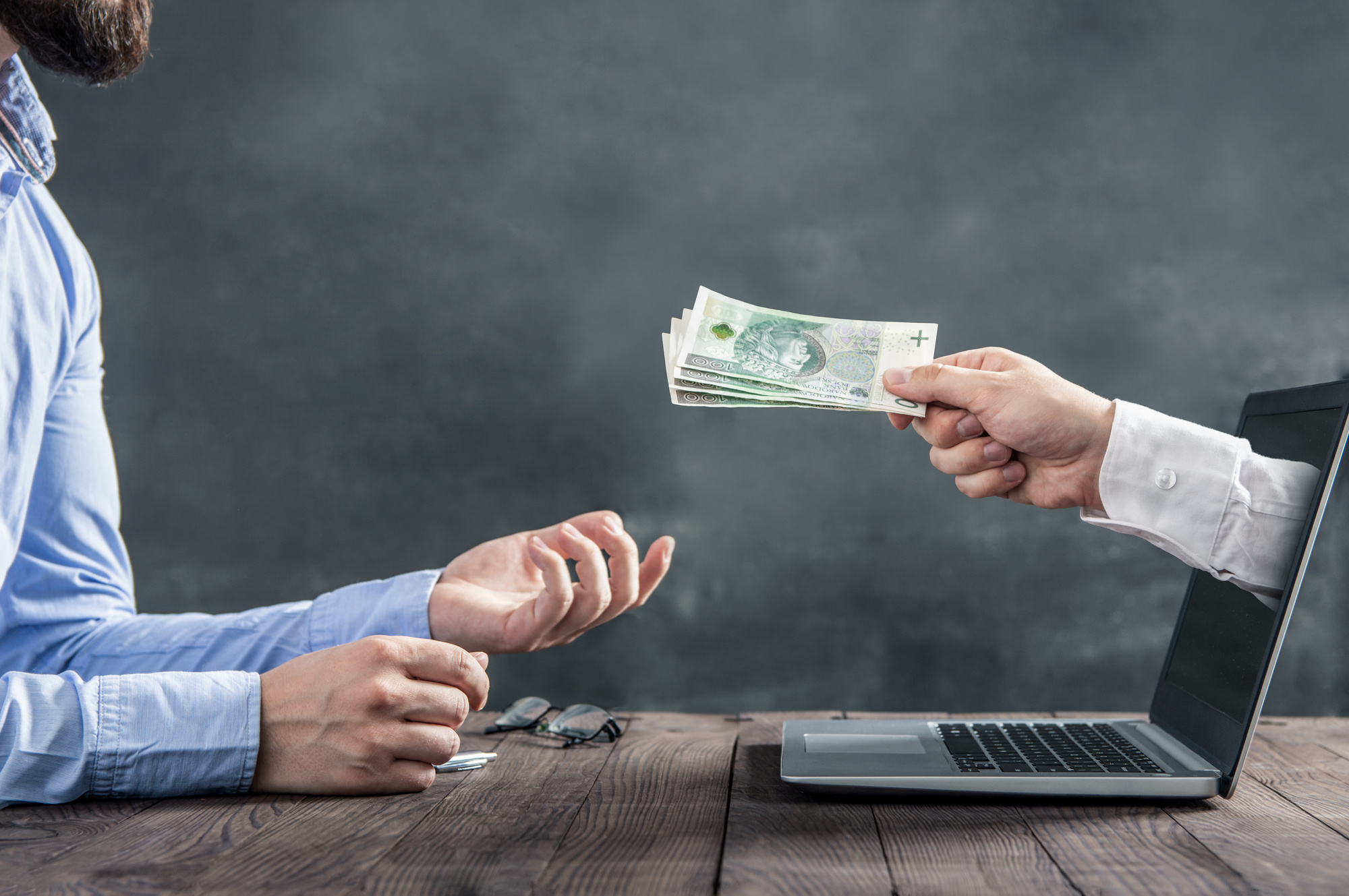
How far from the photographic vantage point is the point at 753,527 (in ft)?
7.39

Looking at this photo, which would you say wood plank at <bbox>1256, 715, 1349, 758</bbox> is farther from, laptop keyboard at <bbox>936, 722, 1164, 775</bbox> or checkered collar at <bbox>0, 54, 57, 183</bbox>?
checkered collar at <bbox>0, 54, 57, 183</bbox>

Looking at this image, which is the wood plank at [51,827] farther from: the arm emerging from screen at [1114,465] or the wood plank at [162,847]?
the arm emerging from screen at [1114,465]

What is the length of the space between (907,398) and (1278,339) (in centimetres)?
166

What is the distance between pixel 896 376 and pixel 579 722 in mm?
586

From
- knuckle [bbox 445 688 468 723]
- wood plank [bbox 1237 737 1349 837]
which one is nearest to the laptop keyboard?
wood plank [bbox 1237 737 1349 837]

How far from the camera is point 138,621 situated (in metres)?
1.12

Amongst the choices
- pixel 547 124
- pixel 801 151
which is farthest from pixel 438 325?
pixel 801 151

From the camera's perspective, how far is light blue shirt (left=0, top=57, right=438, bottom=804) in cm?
79

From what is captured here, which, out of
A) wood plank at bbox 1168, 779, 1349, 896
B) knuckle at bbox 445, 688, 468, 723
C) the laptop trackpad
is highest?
wood plank at bbox 1168, 779, 1349, 896

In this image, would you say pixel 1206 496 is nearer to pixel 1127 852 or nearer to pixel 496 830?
pixel 1127 852

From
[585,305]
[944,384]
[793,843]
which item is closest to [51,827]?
[793,843]

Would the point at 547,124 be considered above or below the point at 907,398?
above

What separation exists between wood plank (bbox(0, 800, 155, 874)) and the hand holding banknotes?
3.07ft

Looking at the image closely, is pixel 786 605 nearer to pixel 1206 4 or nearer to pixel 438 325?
pixel 438 325
